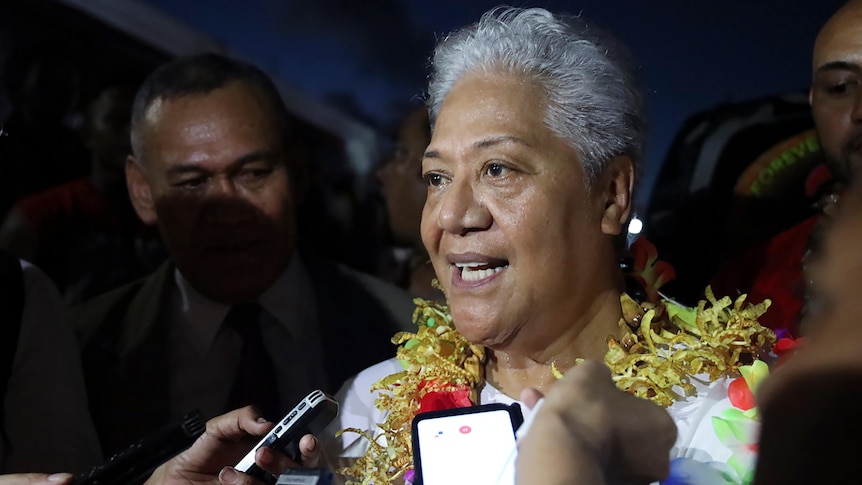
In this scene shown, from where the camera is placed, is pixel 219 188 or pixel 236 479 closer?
pixel 236 479

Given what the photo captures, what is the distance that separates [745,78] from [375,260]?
81 centimetres

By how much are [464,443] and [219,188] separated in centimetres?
87

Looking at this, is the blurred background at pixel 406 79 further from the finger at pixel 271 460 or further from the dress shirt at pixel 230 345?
the finger at pixel 271 460

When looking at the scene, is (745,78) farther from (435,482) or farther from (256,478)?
(256,478)

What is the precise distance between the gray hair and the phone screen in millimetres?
408

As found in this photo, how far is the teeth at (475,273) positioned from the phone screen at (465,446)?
8.6 inches

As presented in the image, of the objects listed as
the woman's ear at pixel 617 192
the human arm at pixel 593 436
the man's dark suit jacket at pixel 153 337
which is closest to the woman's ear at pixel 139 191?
the man's dark suit jacket at pixel 153 337

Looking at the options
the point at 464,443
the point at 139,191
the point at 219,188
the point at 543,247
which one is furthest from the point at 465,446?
the point at 139,191

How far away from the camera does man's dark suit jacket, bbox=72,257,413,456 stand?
5.69 ft

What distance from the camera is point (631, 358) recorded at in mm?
1239

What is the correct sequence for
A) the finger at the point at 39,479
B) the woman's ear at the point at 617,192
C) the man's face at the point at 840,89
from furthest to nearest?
the man's face at the point at 840,89
the woman's ear at the point at 617,192
the finger at the point at 39,479

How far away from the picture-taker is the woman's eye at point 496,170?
1.25 m

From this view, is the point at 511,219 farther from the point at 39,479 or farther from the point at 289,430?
the point at 39,479

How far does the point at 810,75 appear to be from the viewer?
5.20 feet
